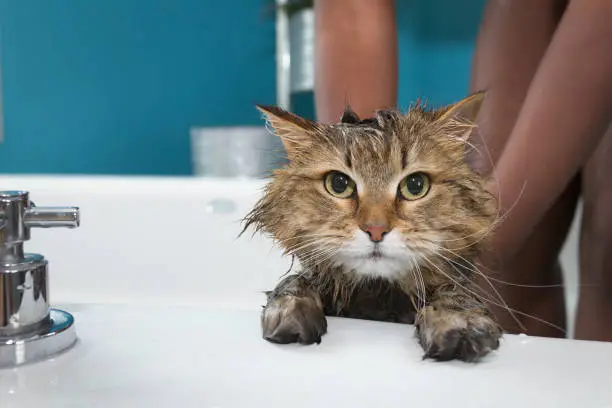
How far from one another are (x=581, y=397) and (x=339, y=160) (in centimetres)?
23

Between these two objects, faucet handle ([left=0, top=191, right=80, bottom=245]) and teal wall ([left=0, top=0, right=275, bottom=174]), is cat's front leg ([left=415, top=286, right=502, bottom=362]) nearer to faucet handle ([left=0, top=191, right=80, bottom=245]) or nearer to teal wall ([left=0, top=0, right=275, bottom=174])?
faucet handle ([left=0, top=191, right=80, bottom=245])

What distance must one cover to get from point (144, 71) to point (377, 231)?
52.7 inches

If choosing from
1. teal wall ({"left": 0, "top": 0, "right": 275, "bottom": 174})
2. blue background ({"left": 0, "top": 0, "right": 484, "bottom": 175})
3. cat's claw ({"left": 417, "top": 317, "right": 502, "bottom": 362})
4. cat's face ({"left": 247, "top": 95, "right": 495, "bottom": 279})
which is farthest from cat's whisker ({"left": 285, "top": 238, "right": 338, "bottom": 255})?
teal wall ({"left": 0, "top": 0, "right": 275, "bottom": 174})

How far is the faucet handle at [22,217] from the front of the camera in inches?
15.9

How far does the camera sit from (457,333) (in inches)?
16.4

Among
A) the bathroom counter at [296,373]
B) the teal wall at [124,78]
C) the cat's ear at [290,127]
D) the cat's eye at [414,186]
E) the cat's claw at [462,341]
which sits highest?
the teal wall at [124,78]

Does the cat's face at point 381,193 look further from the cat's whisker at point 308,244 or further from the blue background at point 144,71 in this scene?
the blue background at point 144,71

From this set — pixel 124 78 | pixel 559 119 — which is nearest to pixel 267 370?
pixel 559 119

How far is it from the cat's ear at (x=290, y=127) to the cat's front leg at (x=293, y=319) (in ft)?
0.41

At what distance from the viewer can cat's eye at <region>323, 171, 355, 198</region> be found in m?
0.48

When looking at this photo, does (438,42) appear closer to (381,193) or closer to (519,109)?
(519,109)

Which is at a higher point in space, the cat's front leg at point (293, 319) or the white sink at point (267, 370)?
the cat's front leg at point (293, 319)

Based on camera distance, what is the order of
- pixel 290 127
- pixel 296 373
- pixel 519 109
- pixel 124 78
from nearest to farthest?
pixel 296 373, pixel 290 127, pixel 519 109, pixel 124 78

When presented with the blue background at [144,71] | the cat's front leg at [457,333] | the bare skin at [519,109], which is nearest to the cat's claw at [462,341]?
the cat's front leg at [457,333]
